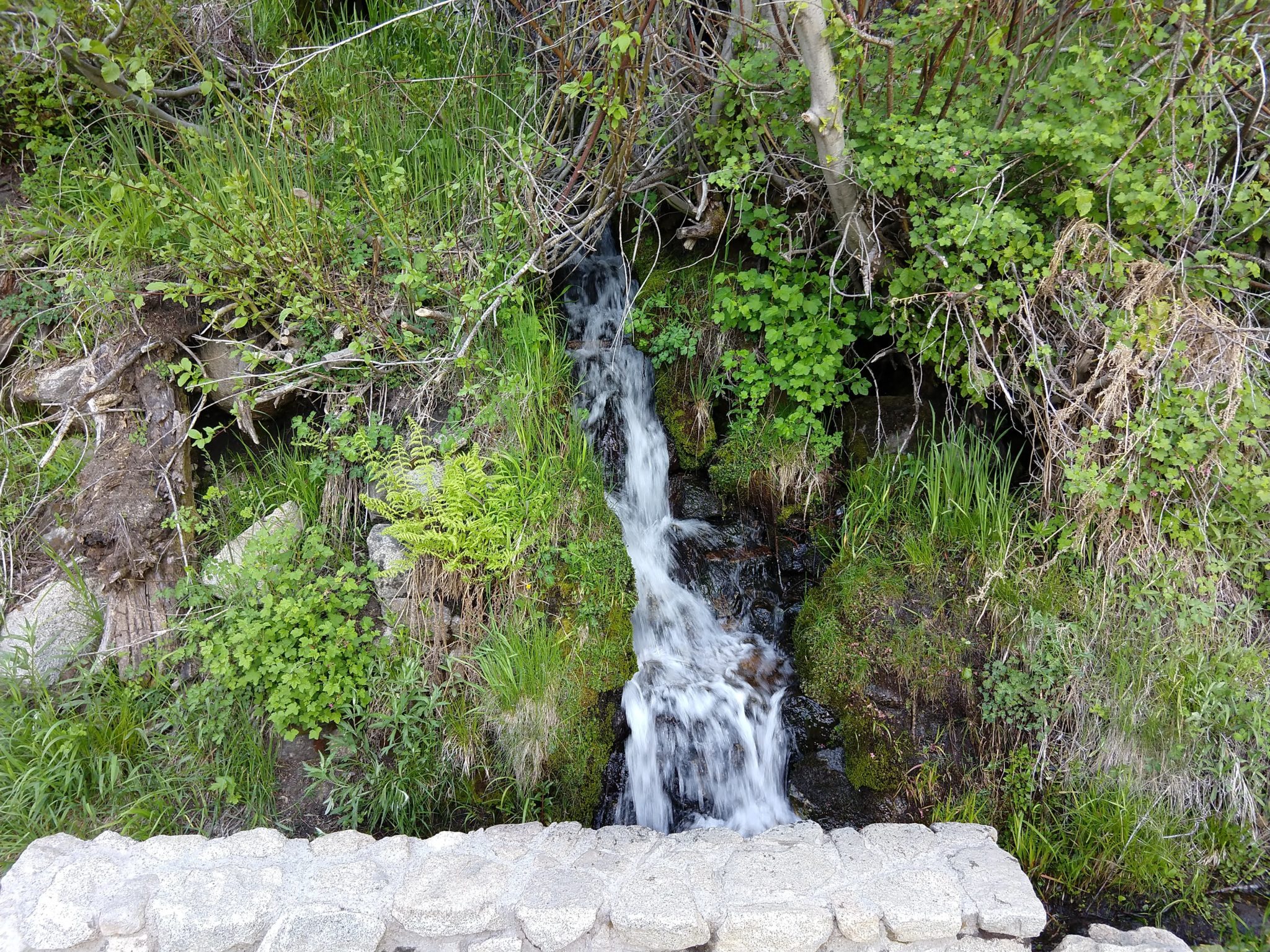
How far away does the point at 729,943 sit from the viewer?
233 cm

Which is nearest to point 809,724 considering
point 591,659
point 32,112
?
point 591,659

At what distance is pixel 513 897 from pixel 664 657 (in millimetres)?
→ 1655

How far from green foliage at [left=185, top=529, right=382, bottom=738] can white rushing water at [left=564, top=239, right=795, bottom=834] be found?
1.39 metres

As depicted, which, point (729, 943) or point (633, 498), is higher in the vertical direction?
point (633, 498)

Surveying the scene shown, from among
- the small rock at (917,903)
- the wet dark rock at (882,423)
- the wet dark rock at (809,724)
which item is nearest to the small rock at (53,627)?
the wet dark rock at (809,724)

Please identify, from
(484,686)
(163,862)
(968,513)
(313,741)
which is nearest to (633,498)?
(484,686)

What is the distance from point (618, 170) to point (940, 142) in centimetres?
164

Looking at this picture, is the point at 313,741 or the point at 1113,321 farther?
the point at 313,741

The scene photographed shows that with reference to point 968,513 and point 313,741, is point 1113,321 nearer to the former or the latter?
point 968,513

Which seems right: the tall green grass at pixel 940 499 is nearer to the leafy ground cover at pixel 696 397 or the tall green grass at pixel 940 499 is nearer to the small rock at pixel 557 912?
the leafy ground cover at pixel 696 397

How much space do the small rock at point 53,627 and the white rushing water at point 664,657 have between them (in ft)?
9.02

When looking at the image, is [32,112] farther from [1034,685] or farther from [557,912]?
[1034,685]

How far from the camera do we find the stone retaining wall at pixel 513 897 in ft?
7.66

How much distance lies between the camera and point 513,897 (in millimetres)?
2461
